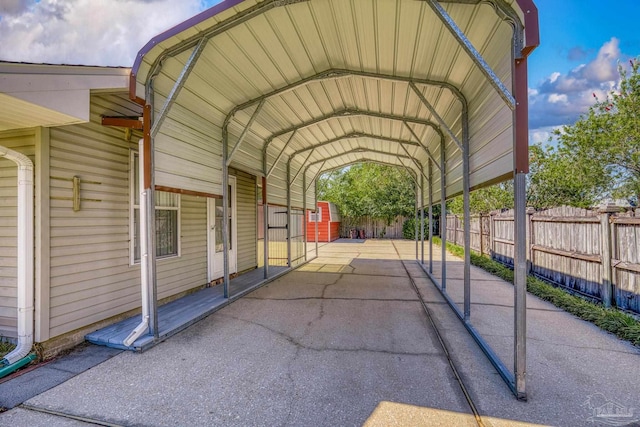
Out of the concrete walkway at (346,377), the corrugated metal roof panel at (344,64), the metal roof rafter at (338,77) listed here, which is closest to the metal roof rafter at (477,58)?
the corrugated metal roof panel at (344,64)

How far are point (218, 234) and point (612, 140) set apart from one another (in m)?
11.7

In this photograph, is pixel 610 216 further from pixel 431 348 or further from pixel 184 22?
pixel 184 22

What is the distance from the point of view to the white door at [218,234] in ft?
20.0

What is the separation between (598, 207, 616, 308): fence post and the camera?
439cm

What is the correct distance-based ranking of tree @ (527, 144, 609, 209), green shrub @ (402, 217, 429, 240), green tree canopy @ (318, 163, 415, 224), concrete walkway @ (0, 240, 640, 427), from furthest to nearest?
1. green tree canopy @ (318, 163, 415, 224)
2. green shrub @ (402, 217, 429, 240)
3. tree @ (527, 144, 609, 209)
4. concrete walkway @ (0, 240, 640, 427)

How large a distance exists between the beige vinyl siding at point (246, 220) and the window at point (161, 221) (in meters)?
2.12

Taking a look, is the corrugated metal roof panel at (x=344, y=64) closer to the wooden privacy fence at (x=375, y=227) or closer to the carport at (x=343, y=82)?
the carport at (x=343, y=82)

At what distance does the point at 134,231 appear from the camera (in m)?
4.22

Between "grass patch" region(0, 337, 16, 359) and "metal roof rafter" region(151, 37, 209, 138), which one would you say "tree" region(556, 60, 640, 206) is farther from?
"grass patch" region(0, 337, 16, 359)

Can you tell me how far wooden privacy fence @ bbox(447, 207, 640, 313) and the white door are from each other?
19.8ft

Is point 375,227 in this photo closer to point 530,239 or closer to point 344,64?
point 530,239

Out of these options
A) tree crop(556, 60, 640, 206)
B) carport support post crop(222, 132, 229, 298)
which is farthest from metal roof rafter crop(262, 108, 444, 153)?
tree crop(556, 60, 640, 206)

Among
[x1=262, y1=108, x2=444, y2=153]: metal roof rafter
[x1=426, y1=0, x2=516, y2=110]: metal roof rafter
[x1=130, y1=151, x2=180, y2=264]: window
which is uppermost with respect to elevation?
[x1=262, y1=108, x2=444, y2=153]: metal roof rafter

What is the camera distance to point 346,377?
9.21ft
